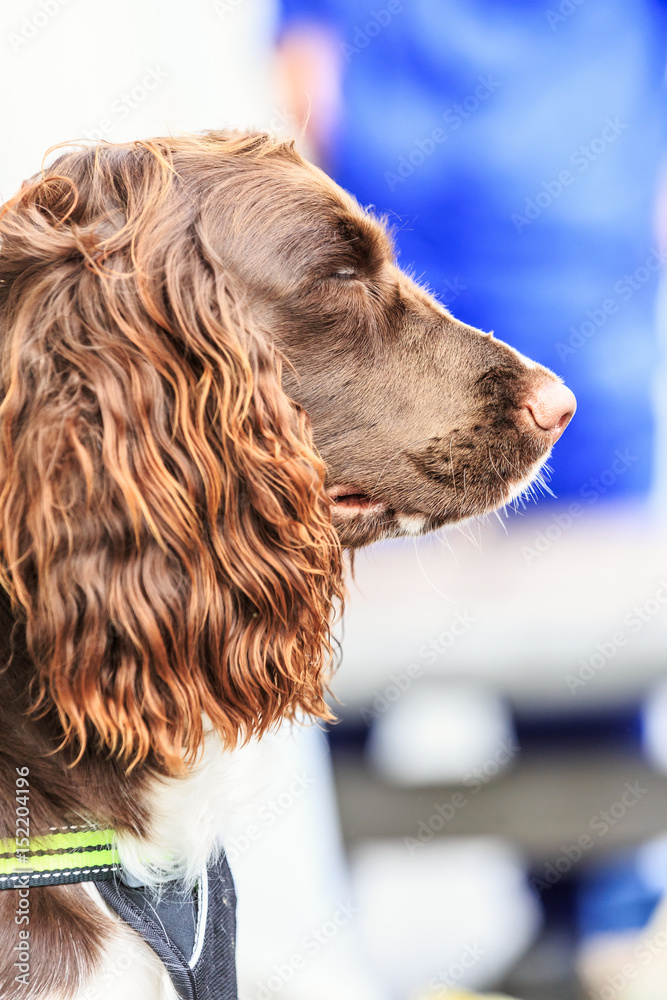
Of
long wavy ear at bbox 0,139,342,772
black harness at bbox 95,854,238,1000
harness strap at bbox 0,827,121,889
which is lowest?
black harness at bbox 95,854,238,1000

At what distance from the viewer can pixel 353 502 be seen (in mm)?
1772

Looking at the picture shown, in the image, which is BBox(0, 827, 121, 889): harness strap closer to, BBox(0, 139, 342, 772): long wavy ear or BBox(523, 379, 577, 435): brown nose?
BBox(0, 139, 342, 772): long wavy ear

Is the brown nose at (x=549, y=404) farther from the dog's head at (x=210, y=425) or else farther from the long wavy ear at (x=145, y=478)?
the long wavy ear at (x=145, y=478)

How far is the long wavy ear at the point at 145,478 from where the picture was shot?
1.34m

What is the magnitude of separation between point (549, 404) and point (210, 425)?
754 mm

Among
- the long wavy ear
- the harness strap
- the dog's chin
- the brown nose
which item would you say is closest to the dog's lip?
the dog's chin

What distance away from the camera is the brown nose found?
1786 mm

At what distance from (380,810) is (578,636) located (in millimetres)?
1004

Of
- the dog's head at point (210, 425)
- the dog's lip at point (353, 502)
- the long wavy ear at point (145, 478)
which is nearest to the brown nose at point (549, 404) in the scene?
the dog's head at point (210, 425)

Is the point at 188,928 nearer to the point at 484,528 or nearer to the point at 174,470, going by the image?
the point at 174,470

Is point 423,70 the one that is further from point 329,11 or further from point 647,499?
point 647,499

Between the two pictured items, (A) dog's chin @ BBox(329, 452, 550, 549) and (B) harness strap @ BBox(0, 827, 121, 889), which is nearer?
(B) harness strap @ BBox(0, 827, 121, 889)

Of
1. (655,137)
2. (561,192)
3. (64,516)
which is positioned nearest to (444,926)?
(64,516)

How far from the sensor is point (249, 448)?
1460mm
